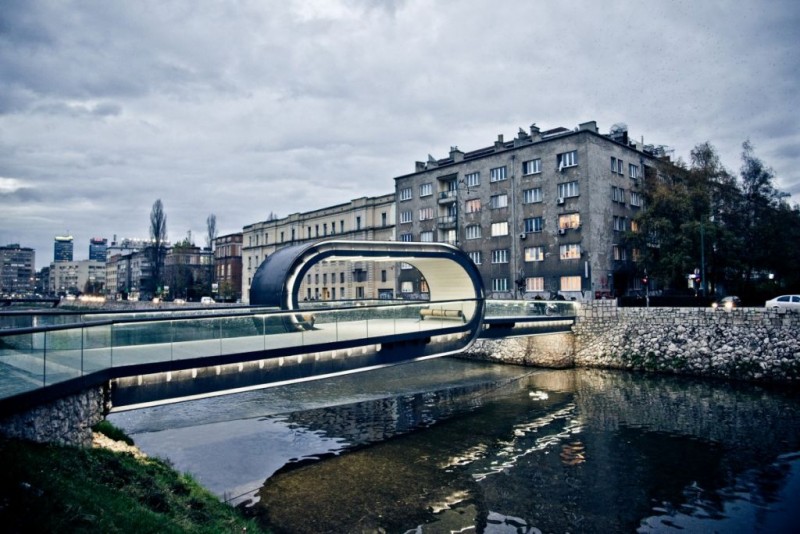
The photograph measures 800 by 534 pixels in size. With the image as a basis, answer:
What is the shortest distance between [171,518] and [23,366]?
4.11m

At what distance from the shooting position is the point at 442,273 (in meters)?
27.3

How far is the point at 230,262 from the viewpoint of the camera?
104062 mm

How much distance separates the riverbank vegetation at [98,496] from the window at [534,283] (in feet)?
138

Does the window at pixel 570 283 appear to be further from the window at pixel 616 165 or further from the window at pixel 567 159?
the window at pixel 616 165

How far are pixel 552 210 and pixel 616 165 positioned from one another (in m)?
7.77

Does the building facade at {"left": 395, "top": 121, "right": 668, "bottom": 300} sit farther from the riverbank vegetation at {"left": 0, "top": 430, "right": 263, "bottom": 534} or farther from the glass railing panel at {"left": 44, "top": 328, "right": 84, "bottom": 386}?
the glass railing panel at {"left": 44, "top": 328, "right": 84, "bottom": 386}

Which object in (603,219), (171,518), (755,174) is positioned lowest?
(171,518)

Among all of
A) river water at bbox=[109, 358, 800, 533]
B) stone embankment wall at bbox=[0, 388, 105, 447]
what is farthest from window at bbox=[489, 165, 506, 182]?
stone embankment wall at bbox=[0, 388, 105, 447]

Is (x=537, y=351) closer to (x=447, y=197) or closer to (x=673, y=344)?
(x=673, y=344)

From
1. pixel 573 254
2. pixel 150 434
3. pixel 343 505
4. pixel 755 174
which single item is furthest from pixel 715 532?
pixel 755 174

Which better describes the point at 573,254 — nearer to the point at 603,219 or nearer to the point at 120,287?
the point at 603,219

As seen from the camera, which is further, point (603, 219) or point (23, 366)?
point (603, 219)

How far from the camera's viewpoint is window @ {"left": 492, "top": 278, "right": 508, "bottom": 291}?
173ft

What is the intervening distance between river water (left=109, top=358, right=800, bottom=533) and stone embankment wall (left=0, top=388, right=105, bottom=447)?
3.41m
